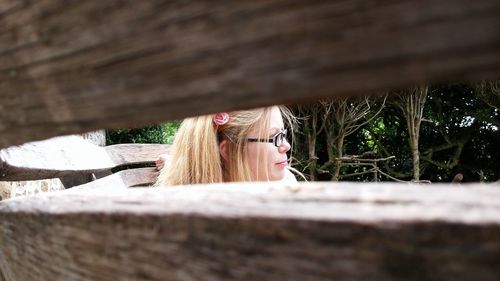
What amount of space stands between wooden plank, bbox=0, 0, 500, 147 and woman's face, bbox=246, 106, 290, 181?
189 centimetres

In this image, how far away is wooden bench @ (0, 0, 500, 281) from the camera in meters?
0.30

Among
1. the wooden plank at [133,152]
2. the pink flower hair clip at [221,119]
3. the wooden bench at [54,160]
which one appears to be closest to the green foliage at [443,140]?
the wooden plank at [133,152]

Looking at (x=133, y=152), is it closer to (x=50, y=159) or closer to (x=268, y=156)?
(x=268, y=156)

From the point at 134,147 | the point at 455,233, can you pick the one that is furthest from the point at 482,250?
the point at 134,147

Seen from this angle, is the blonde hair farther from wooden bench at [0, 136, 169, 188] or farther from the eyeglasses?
wooden bench at [0, 136, 169, 188]

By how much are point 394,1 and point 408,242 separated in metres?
0.16

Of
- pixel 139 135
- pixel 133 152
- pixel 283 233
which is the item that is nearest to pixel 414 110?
pixel 139 135

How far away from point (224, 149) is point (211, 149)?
12cm

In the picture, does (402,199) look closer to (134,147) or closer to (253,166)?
(253,166)

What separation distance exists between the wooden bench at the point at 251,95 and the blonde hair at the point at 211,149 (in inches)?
68.9

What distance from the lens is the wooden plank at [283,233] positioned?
32cm

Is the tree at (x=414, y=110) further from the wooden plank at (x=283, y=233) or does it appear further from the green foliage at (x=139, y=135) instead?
the wooden plank at (x=283, y=233)

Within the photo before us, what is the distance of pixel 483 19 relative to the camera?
267 mm

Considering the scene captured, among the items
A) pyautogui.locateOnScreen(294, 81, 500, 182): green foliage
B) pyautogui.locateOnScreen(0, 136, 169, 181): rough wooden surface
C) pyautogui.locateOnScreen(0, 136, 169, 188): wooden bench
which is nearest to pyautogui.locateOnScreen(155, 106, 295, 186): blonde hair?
pyautogui.locateOnScreen(0, 136, 169, 188): wooden bench
